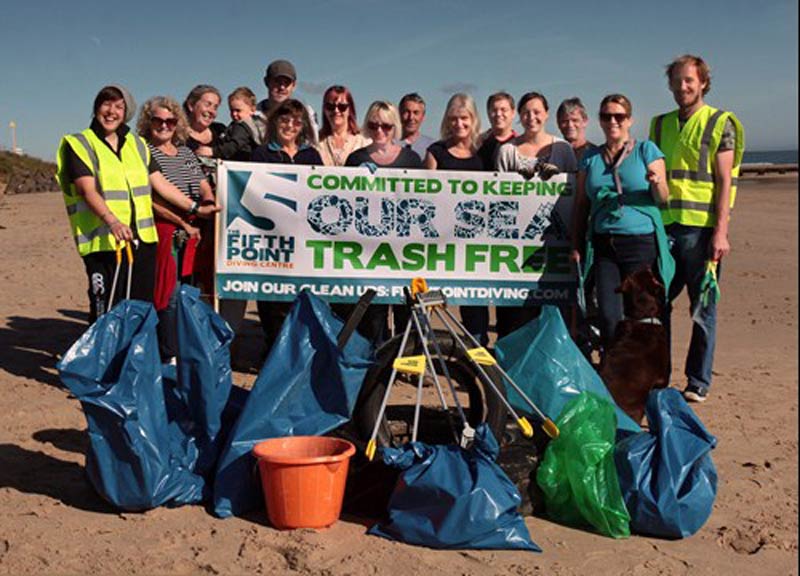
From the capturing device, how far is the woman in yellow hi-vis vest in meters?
5.88

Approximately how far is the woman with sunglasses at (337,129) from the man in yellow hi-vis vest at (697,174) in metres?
2.09

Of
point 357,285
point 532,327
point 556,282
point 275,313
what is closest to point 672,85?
point 556,282

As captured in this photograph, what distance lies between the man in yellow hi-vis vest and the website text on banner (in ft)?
2.58

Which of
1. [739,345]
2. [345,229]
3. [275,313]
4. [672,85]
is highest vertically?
[672,85]

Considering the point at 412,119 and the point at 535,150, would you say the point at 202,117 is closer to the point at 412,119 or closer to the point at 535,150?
the point at 412,119

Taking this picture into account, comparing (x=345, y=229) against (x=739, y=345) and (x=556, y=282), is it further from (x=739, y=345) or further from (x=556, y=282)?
(x=739, y=345)

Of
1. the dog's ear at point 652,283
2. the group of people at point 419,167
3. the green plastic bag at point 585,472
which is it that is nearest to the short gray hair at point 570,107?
the group of people at point 419,167

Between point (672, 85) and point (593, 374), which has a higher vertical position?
point (672, 85)

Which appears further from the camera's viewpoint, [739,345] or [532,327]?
[739,345]

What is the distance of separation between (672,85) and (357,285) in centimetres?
245

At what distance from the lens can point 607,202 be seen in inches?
236

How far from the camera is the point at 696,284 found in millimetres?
6285

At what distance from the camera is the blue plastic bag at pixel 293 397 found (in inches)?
173

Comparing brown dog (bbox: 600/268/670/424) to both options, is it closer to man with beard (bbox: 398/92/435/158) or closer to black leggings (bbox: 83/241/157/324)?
man with beard (bbox: 398/92/435/158)
